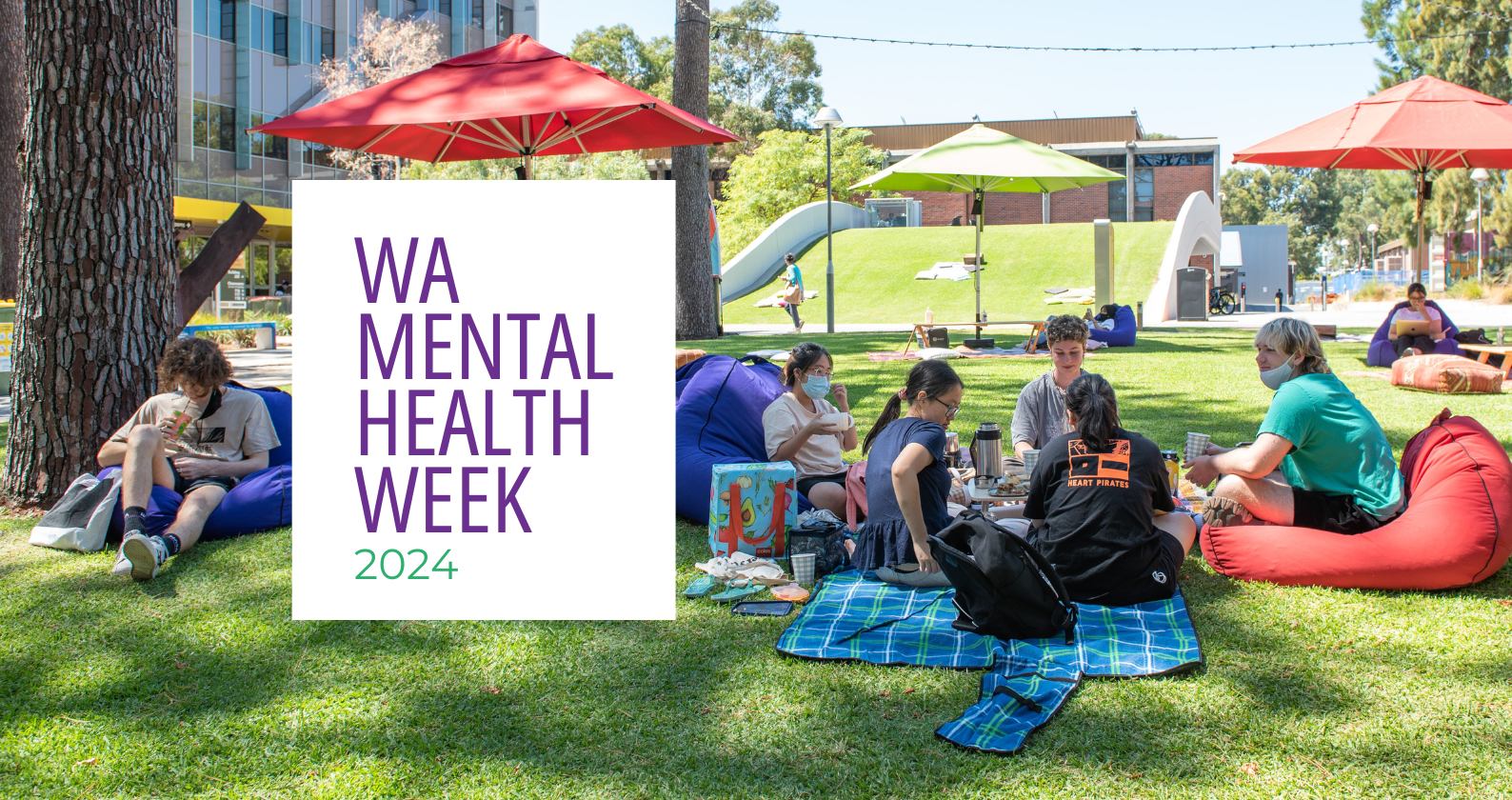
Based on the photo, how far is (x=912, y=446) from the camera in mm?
4160

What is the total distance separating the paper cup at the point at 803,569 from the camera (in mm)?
4613

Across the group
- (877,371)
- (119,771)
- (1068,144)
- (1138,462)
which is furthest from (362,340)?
(1068,144)

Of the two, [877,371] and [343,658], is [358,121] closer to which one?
[343,658]

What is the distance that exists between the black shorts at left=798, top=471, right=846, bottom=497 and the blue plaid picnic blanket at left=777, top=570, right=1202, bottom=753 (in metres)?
1.19

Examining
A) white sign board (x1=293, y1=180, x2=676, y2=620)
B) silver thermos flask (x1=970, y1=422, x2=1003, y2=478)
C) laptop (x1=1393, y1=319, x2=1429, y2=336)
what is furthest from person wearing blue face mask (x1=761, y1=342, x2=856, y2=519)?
laptop (x1=1393, y1=319, x2=1429, y2=336)

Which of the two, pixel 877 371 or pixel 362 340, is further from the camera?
pixel 877 371

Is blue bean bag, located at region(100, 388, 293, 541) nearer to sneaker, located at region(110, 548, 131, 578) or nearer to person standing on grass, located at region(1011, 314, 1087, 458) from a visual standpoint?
sneaker, located at region(110, 548, 131, 578)

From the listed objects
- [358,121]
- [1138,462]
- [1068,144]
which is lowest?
[1138,462]

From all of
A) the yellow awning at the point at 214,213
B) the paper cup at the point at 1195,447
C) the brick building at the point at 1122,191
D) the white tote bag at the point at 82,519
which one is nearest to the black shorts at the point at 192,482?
the white tote bag at the point at 82,519

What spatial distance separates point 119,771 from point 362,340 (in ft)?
8.29

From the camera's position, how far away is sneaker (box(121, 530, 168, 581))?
15.3 ft

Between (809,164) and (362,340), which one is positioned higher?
(809,164)

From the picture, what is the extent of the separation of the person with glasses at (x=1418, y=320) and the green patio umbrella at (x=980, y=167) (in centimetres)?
357

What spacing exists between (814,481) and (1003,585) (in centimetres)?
199
